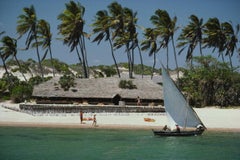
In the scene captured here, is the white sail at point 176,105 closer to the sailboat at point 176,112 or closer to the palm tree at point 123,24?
the sailboat at point 176,112

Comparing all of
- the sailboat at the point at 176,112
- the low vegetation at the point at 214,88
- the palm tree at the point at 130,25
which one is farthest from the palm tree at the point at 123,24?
the sailboat at the point at 176,112

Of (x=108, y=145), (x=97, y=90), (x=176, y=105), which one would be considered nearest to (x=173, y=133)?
(x=176, y=105)

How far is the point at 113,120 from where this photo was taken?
32.7 m

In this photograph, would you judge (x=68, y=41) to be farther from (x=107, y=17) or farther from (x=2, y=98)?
(x=2, y=98)

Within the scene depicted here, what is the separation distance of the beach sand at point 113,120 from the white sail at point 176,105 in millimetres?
4792

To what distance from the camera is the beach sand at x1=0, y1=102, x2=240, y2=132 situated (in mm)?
31234

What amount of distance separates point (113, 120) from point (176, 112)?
26.5ft

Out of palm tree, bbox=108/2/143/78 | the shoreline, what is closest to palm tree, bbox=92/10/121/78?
palm tree, bbox=108/2/143/78

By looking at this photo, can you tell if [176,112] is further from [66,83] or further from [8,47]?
[8,47]

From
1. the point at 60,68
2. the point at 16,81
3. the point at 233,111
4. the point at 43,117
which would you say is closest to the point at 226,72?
the point at 233,111

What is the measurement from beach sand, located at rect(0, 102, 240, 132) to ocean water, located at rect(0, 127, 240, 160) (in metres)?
2.17

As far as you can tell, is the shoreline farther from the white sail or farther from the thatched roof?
the thatched roof

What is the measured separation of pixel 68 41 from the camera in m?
48.9

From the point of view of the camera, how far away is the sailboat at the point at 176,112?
25.2 m
